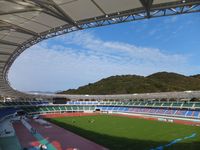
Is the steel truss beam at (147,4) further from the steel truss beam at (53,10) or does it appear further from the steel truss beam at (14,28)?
the steel truss beam at (14,28)

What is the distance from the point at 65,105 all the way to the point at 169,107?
1386 inches

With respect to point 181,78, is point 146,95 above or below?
below

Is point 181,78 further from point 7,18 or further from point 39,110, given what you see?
point 7,18

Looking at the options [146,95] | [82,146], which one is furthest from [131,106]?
[82,146]

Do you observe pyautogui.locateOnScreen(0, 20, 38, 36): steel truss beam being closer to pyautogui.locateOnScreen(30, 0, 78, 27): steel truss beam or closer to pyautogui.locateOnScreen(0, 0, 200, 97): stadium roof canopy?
pyautogui.locateOnScreen(0, 0, 200, 97): stadium roof canopy

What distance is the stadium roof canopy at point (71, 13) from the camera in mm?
13227

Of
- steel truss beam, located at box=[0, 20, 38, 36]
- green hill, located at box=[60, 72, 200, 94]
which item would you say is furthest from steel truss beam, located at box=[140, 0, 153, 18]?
green hill, located at box=[60, 72, 200, 94]

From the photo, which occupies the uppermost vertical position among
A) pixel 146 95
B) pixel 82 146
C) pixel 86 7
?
pixel 86 7

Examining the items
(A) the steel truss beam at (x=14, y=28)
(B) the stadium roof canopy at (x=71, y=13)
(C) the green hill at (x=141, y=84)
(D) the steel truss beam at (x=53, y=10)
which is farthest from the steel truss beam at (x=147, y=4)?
(C) the green hill at (x=141, y=84)

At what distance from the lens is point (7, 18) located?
16.6 metres

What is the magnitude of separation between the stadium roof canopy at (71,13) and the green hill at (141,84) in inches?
4839

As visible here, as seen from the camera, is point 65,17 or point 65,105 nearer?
point 65,17

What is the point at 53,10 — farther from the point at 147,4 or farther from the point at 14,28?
the point at 147,4

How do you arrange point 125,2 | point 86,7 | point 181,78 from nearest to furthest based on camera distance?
point 125,2 → point 86,7 → point 181,78
